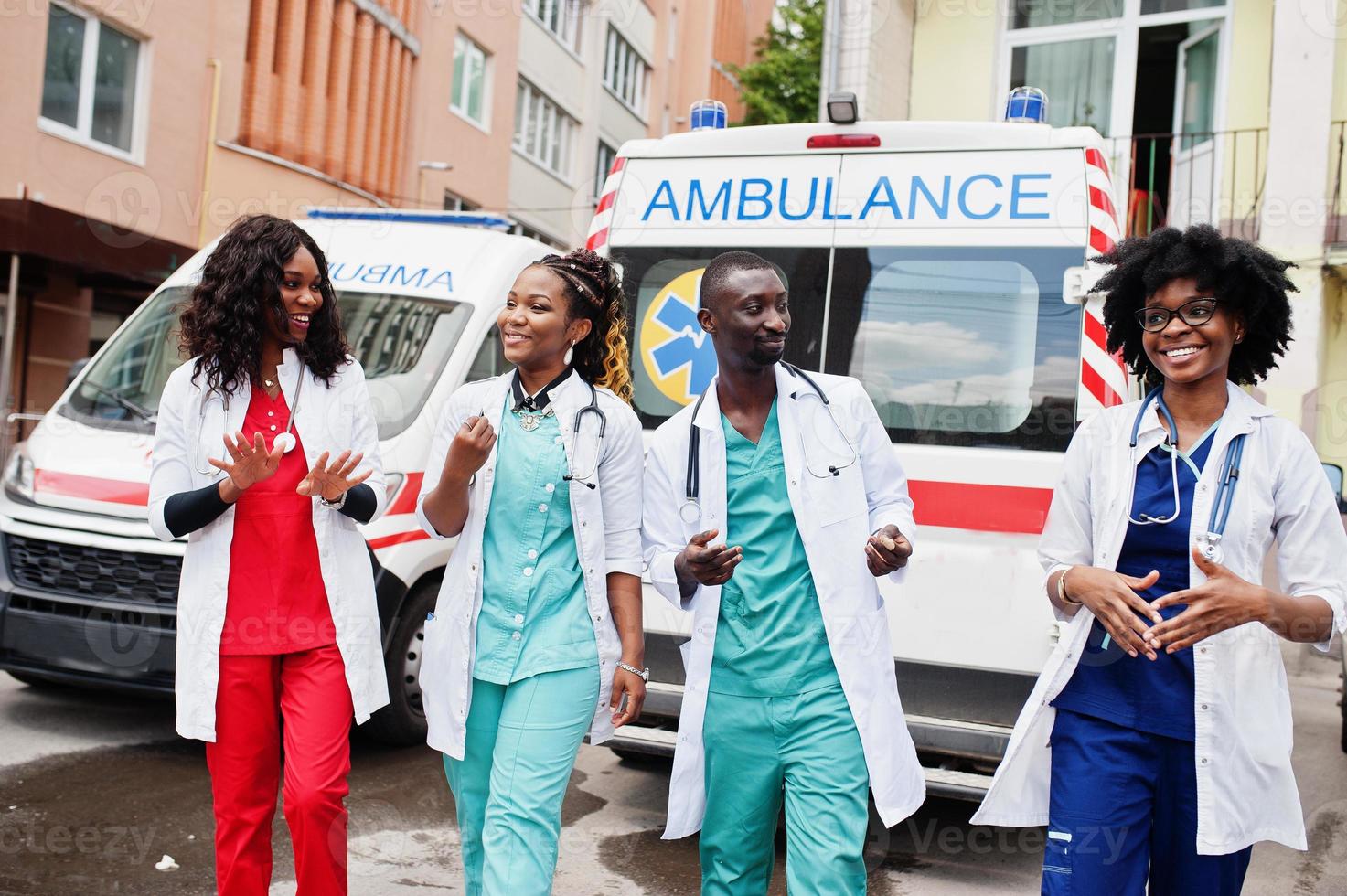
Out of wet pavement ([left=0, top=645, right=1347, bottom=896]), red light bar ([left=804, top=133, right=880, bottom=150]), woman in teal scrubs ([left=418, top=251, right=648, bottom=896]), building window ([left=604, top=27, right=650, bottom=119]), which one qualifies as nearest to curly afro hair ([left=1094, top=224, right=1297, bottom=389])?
woman in teal scrubs ([left=418, top=251, right=648, bottom=896])

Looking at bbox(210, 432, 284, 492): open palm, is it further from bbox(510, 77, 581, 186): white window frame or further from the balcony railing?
bbox(510, 77, 581, 186): white window frame

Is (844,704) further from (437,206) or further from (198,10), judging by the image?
(437,206)

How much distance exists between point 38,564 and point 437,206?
1890 centimetres

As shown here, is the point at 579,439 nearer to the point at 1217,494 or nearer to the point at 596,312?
the point at 596,312

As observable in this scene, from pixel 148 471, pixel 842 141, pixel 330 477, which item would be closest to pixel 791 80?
pixel 842 141

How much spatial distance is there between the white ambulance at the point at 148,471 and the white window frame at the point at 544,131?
2104 centimetres

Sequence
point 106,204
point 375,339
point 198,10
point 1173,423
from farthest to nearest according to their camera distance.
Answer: point 198,10
point 106,204
point 375,339
point 1173,423

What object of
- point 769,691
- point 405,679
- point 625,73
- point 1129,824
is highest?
point 625,73

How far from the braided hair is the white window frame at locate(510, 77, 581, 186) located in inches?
964

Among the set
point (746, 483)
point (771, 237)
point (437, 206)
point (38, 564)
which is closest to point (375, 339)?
point (38, 564)

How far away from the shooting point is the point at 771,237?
5129 millimetres

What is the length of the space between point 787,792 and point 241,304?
1.91 m

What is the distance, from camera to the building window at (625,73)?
32.1 m

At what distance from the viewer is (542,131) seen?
29.0 meters
